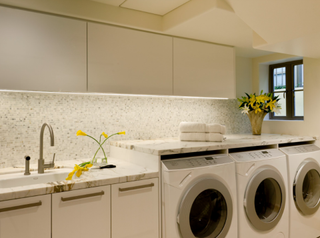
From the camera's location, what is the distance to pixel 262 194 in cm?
238

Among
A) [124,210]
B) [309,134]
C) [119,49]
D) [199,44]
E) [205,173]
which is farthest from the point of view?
[309,134]

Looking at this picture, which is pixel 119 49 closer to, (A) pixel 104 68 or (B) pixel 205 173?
(A) pixel 104 68

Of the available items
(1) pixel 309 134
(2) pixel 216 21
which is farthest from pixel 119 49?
(1) pixel 309 134

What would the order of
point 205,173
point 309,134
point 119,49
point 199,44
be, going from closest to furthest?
point 205,173, point 119,49, point 199,44, point 309,134

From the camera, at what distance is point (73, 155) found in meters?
2.31

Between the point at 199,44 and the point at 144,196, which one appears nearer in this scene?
the point at 144,196

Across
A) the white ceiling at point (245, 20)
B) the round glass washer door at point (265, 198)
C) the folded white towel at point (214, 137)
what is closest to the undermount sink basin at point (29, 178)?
the folded white towel at point (214, 137)

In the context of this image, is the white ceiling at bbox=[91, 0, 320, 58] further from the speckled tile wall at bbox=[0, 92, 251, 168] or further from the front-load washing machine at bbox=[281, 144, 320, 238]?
the front-load washing machine at bbox=[281, 144, 320, 238]

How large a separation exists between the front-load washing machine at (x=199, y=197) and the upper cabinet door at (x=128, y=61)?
2.35 ft

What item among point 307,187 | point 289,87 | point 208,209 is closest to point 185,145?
point 208,209

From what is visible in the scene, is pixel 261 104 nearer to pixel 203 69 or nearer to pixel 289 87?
pixel 289 87

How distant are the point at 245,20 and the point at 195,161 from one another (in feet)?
3.65

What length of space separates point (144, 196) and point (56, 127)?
3.12 feet

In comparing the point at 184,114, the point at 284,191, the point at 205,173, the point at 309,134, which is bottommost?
the point at 284,191
